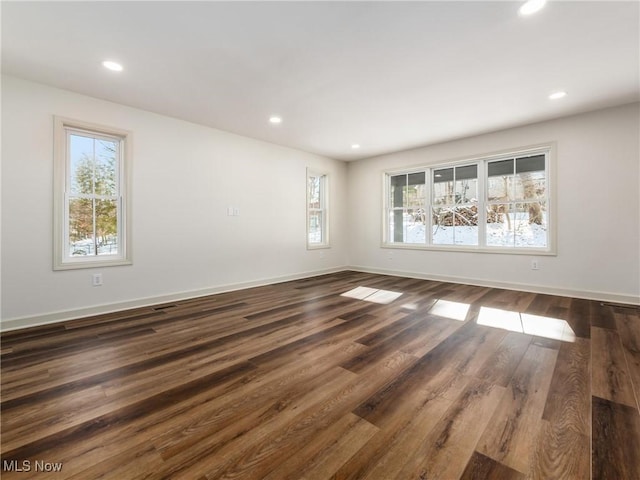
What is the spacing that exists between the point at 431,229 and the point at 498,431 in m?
4.65

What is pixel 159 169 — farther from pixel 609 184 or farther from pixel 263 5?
pixel 609 184

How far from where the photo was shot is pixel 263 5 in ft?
6.84

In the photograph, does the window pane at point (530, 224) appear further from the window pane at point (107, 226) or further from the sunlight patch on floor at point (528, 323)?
the window pane at point (107, 226)

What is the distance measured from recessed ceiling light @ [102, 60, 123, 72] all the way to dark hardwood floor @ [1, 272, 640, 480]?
263 cm

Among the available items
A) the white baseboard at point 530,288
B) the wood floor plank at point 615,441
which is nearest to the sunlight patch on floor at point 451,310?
the white baseboard at point 530,288

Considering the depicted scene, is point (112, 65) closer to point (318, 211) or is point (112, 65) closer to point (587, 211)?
point (318, 211)

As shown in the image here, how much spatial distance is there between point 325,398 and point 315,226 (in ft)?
16.0

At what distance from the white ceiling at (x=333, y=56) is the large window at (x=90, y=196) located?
57 centimetres

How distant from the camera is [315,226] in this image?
6.47 m

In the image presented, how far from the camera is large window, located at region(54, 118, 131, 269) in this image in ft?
10.8

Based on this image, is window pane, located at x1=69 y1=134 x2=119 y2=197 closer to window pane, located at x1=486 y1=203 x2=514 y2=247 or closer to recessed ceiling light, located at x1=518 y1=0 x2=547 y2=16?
recessed ceiling light, located at x1=518 y1=0 x2=547 y2=16

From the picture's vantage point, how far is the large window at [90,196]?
3.29 m

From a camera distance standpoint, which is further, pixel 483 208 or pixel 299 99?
pixel 483 208

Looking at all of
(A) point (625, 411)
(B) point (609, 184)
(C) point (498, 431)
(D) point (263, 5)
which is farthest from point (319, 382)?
(B) point (609, 184)
